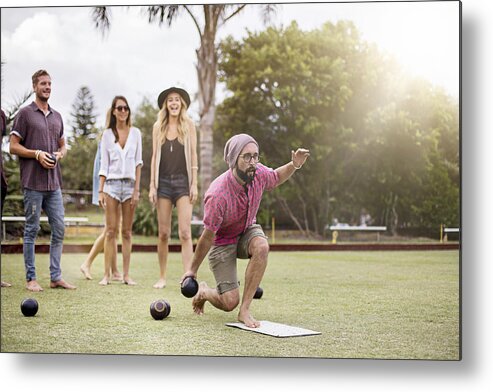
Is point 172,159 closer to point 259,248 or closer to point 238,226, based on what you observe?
point 238,226

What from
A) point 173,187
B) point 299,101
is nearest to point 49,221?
point 173,187

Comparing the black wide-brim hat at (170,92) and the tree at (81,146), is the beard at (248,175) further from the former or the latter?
the tree at (81,146)

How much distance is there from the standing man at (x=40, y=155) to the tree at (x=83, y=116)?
4.1 inches

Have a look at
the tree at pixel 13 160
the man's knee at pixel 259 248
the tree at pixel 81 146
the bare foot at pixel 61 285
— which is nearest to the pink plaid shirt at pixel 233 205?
the man's knee at pixel 259 248

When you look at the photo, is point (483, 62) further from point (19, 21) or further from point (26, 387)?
point (26, 387)

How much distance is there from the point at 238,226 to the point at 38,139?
63.3 inches

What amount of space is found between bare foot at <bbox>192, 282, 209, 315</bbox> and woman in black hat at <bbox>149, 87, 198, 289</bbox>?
0.35 metres

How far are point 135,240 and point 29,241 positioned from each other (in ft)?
2.34

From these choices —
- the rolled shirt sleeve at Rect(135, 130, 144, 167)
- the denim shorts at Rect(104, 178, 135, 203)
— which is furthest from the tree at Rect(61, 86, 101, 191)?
the rolled shirt sleeve at Rect(135, 130, 144, 167)

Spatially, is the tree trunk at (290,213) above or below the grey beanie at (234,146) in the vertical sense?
below

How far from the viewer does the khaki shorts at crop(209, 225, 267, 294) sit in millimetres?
5039

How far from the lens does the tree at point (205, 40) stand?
546 cm

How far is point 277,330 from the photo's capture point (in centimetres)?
503

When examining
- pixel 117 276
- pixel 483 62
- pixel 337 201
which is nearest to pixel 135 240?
pixel 117 276
